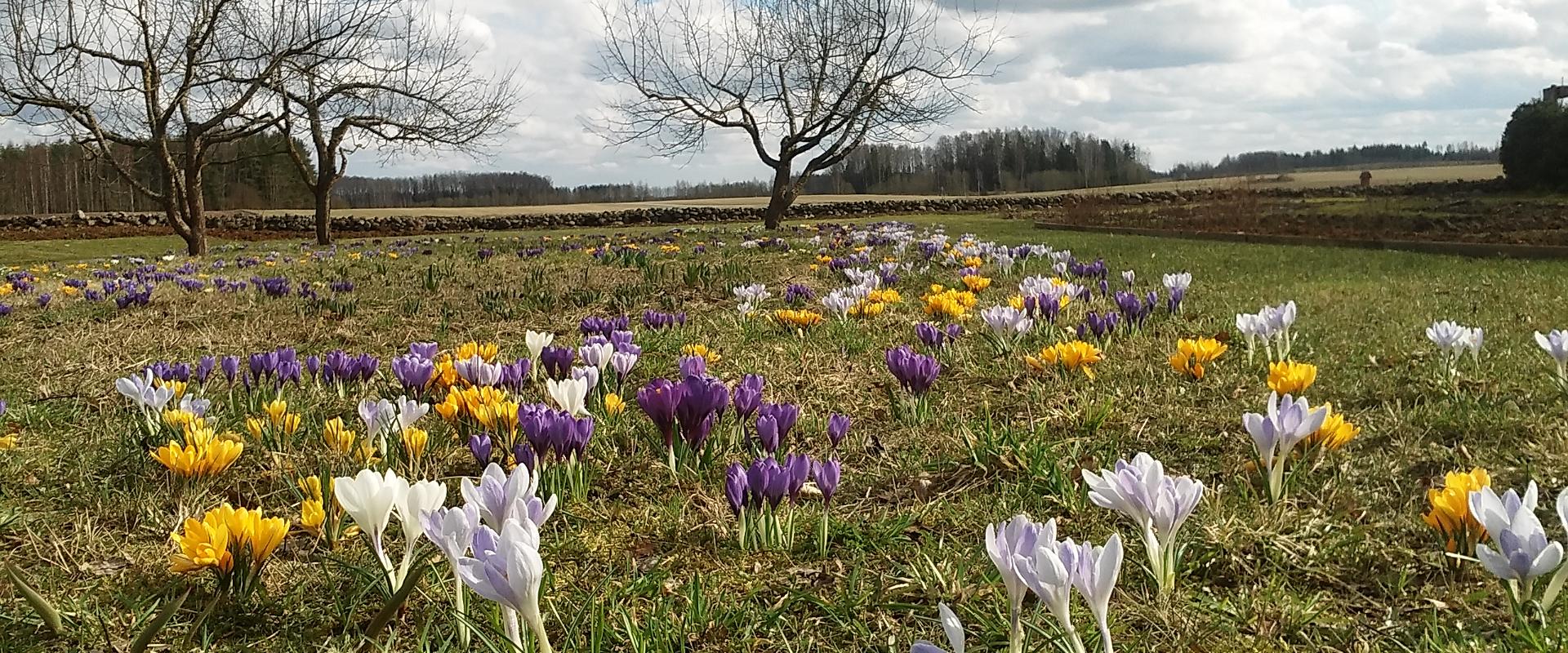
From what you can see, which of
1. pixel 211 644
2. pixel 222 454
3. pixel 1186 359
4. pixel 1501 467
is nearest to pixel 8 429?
pixel 222 454

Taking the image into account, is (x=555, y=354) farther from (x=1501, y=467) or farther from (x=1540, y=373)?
(x=1540, y=373)

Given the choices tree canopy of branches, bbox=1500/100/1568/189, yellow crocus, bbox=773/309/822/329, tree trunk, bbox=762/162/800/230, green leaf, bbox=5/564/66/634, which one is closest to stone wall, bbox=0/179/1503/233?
tree canopy of branches, bbox=1500/100/1568/189

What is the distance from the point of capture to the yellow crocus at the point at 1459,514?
1422mm

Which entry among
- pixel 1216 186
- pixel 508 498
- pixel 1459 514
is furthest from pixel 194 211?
pixel 1216 186

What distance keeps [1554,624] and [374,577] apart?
1824 mm

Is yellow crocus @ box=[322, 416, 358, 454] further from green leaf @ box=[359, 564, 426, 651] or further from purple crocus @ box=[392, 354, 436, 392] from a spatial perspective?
green leaf @ box=[359, 564, 426, 651]

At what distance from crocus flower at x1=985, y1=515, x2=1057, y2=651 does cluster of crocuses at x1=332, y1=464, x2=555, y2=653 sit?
0.55m

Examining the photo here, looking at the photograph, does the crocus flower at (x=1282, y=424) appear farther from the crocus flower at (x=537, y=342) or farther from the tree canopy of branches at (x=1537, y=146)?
the tree canopy of branches at (x=1537, y=146)

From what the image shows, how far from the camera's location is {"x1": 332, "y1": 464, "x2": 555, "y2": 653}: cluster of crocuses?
108 cm

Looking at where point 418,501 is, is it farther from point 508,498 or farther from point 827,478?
point 827,478

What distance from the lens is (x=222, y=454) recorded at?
6.64 feet

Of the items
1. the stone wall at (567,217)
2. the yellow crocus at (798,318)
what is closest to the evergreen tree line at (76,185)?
the stone wall at (567,217)

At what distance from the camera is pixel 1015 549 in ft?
3.61

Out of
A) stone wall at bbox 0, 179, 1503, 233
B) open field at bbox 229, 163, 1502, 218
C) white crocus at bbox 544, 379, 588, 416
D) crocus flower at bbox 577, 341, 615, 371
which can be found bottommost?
white crocus at bbox 544, 379, 588, 416
